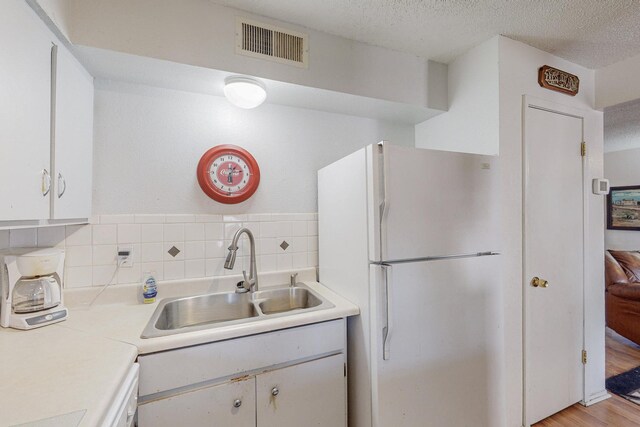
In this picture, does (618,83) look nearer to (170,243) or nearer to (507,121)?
(507,121)

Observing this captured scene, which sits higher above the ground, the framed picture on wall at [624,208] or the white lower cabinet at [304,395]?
the framed picture on wall at [624,208]

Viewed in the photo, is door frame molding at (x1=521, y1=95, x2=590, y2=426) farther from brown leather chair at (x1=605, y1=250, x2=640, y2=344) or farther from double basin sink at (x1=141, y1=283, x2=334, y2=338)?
brown leather chair at (x1=605, y1=250, x2=640, y2=344)

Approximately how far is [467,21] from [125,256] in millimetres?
2288

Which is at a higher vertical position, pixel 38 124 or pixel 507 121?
pixel 507 121

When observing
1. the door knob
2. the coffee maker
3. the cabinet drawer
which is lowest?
the cabinet drawer

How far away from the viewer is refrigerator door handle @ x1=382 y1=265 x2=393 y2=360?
1227 mm

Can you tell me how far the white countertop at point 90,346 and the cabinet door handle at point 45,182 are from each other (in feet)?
1.81

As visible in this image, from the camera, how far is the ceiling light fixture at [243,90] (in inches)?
58.4

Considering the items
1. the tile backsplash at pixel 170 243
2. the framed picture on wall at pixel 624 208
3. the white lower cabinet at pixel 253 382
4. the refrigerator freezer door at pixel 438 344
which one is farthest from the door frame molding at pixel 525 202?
the framed picture on wall at pixel 624 208

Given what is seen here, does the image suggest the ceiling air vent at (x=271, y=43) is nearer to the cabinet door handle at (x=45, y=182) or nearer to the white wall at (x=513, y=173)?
the cabinet door handle at (x=45, y=182)

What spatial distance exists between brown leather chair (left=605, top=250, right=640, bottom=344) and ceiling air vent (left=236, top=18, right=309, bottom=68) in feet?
12.4

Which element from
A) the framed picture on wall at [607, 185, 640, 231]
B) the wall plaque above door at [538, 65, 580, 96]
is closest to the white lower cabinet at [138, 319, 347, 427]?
the wall plaque above door at [538, 65, 580, 96]

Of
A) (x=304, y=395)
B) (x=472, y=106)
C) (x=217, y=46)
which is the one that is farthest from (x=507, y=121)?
(x=304, y=395)

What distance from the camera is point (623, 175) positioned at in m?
4.22
